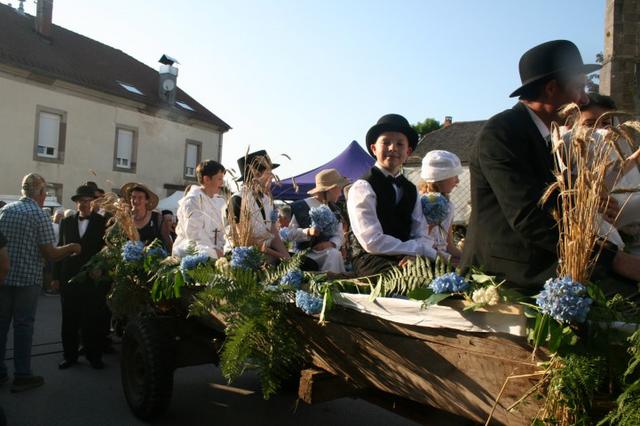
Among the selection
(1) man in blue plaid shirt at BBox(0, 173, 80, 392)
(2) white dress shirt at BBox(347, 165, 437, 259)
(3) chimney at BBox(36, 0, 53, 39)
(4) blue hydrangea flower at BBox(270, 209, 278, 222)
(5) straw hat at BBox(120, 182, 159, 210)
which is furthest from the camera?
(3) chimney at BBox(36, 0, 53, 39)

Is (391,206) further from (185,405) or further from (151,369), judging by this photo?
(185,405)

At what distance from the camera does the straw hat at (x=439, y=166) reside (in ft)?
16.3

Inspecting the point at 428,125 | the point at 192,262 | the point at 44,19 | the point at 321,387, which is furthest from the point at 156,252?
the point at 428,125

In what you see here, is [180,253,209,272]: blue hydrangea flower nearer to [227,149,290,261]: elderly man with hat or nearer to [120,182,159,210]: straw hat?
[227,149,290,261]: elderly man with hat

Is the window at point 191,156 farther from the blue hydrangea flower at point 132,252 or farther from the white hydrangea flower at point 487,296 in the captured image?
the white hydrangea flower at point 487,296

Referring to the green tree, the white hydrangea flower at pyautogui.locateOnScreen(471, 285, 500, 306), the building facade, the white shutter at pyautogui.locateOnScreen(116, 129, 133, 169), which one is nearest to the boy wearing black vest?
the white hydrangea flower at pyautogui.locateOnScreen(471, 285, 500, 306)

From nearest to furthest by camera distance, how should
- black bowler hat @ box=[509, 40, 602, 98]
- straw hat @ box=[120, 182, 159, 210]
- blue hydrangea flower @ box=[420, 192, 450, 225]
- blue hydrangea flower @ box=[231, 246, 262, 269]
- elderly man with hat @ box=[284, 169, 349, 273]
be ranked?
black bowler hat @ box=[509, 40, 602, 98] → blue hydrangea flower @ box=[231, 246, 262, 269] → blue hydrangea flower @ box=[420, 192, 450, 225] → elderly man with hat @ box=[284, 169, 349, 273] → straw hat @ box=[120, 182, 159, 210]

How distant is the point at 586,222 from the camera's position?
186 centimetres

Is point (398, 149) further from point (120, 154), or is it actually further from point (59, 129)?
point (120, 154)

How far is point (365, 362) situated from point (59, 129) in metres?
25.7

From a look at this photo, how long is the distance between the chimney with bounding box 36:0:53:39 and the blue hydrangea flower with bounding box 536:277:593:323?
2986 cm

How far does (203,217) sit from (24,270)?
5.73 feet

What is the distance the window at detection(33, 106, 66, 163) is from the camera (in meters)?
24.2

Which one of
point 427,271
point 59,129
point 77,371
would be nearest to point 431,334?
point 427,271
